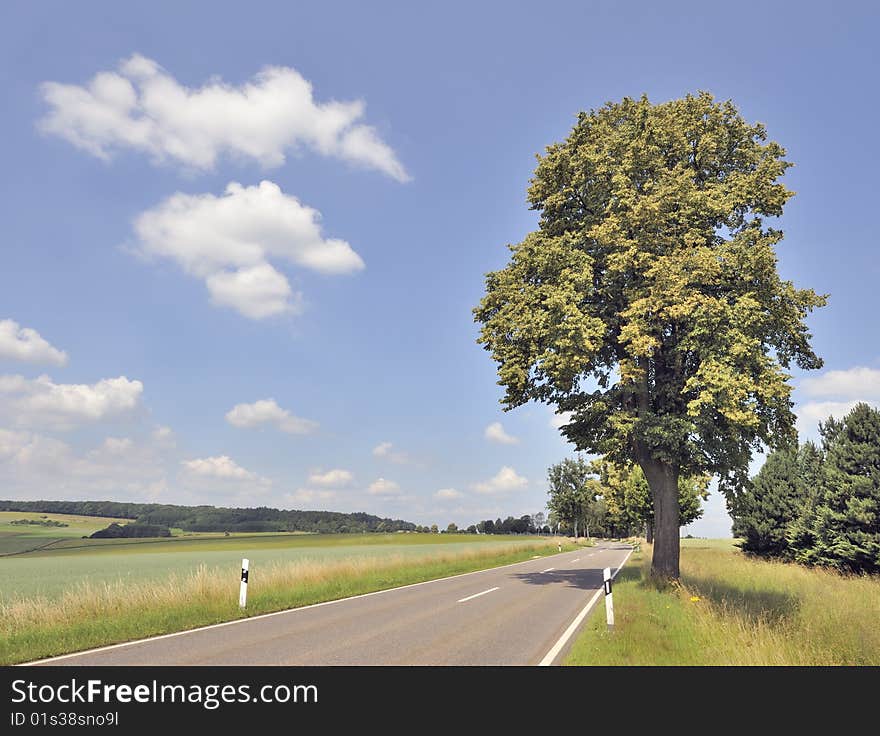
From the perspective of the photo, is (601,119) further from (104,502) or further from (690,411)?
(104,502)

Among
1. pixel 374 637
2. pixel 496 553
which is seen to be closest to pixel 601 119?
pixel 374 637

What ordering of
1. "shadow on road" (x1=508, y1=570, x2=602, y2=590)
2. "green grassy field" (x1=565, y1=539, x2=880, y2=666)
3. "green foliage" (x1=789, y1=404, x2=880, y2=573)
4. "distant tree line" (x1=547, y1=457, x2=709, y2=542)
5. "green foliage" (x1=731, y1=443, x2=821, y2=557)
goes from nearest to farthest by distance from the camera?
1. "green grassy field" (x1=565, y1=539, x2=880, y2=666)
2. "shadow on road" (x1=508, y1=570, x2=602, y2=590)
3. "green foliage" (x1=789, y1=404, x2=880, y2=573)
4. "green foliage" (x1=731, y1=443, x2=821, y2=557)
5. "distant tree line" (x1=547, y1=457, x2=709, y2=542)

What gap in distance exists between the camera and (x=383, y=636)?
980 centimetres

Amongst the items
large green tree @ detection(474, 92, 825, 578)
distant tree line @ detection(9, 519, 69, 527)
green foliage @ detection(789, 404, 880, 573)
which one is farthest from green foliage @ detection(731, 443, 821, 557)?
distant tree line @ detection(9, 519, 69, 527)

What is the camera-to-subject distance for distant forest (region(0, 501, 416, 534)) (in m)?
123

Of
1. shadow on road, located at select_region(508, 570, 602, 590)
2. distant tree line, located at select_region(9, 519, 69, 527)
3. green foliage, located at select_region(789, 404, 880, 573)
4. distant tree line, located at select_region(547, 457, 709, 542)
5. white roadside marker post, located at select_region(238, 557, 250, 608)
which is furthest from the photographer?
distant tree line, located at select_region(9, 519, 69, 527)

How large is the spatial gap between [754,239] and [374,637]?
14.8m

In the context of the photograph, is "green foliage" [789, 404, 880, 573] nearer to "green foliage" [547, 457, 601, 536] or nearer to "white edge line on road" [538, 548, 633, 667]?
"white edge line on road" [538, 548, 633, 667]

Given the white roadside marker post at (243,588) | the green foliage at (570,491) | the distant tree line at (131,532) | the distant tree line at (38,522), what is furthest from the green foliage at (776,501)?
the distant tree line at (38,522)

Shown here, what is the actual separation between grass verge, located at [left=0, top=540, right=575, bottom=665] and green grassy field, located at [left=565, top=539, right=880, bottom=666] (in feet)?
24.7

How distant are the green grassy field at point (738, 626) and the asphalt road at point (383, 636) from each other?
0.97 m

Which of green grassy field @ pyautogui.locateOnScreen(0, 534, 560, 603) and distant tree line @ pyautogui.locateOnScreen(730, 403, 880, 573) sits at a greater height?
distant tree line @ pyautogui.locateOnScreen(730, 403, 880, 573)
